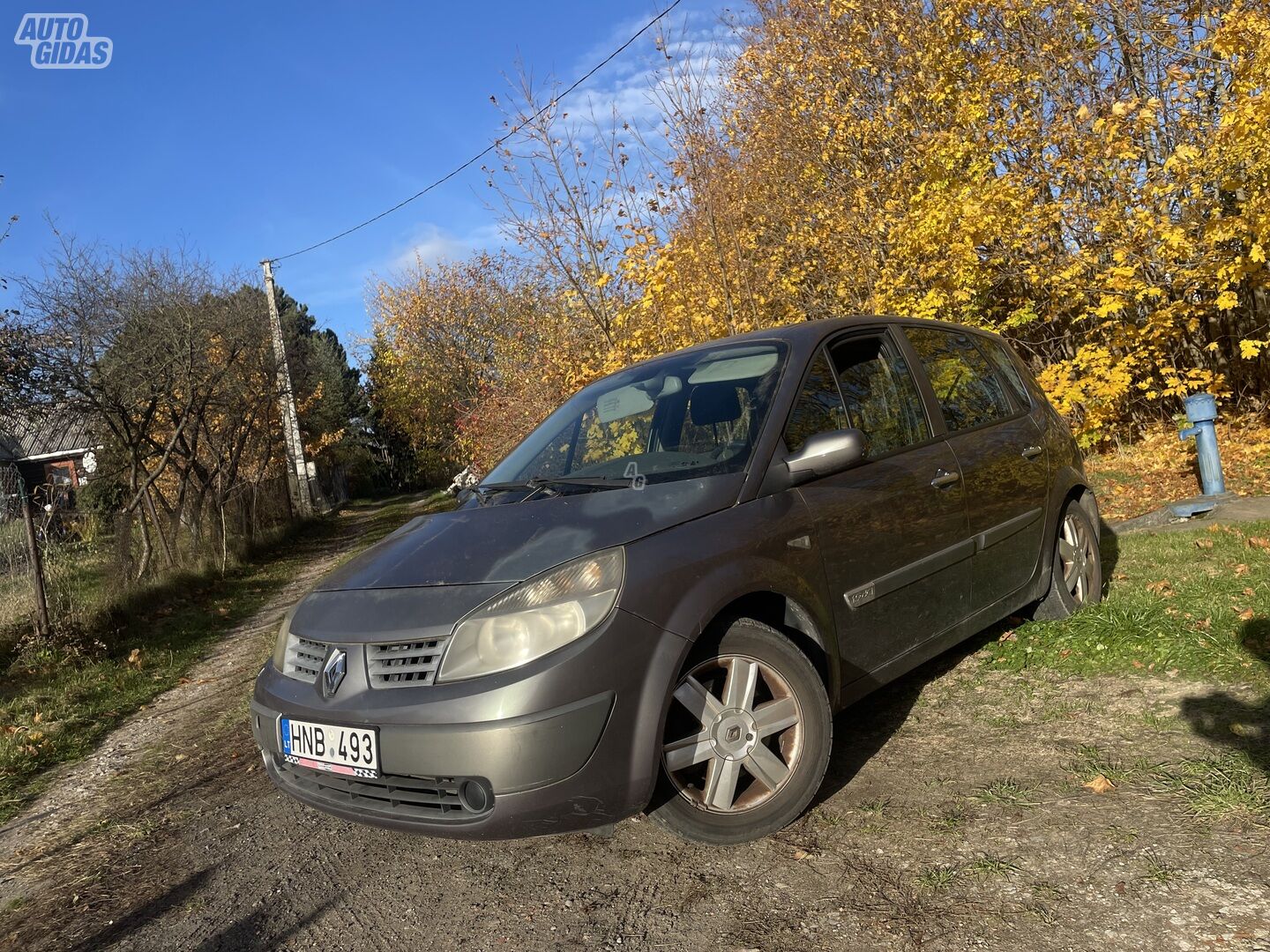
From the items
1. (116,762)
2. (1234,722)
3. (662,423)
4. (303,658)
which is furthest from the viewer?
(116,762)

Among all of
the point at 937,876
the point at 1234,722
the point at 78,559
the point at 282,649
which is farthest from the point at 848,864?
the point at 78,559

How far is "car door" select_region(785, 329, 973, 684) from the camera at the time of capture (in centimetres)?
341

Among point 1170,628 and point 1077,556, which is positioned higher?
point 1077,556

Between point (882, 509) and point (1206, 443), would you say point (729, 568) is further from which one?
point (1206, 443)

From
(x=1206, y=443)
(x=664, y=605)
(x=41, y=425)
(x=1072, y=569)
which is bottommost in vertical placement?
(x=1072, y=569)

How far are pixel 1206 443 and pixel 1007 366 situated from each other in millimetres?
4210

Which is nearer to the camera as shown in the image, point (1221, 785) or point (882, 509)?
point (1221, 785)

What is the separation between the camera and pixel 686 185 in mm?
10281

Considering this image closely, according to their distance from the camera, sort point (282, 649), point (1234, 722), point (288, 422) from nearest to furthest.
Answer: point (282, 649) < point (1234, 722) < point (288, 422)

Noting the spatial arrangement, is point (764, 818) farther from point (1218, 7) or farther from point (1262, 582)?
point (1218, 7)

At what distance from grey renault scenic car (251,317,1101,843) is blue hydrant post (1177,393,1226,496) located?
4784mm

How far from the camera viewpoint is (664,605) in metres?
2.77

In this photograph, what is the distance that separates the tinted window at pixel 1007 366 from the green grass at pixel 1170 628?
123cm

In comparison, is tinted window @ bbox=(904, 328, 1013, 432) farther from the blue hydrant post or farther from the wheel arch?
the blue hydrant post
